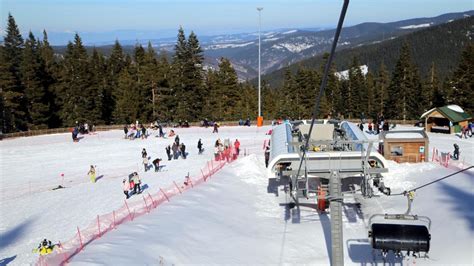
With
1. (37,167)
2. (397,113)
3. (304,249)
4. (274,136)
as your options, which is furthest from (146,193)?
(397,113)

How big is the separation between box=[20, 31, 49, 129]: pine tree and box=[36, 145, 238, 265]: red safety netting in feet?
125

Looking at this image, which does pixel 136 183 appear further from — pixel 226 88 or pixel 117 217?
pixel 226 88

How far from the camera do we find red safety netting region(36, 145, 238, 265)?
528 inches

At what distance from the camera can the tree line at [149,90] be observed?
5572cm

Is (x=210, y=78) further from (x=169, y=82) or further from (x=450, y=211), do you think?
(x=450, y=211)

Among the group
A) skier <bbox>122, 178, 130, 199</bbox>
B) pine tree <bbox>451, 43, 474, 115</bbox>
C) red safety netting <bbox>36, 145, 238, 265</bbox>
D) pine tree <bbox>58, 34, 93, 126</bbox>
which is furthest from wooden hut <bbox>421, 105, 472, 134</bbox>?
pine tree <bbox>58, 34, 93, 126</bbox>

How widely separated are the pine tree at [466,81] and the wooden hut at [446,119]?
1841cm

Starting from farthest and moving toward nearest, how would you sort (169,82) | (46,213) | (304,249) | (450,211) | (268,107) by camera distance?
(268,107), (169,82), (46,213), (450,211), (304,249)

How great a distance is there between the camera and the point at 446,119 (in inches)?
1518

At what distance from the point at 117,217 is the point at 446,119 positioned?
103 feet

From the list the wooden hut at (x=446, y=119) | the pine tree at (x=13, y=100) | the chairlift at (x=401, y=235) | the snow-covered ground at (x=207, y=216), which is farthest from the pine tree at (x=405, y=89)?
the chairlift at (x=401, y=235)

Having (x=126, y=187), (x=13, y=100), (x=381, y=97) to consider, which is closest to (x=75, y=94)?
(x=13, y=100)

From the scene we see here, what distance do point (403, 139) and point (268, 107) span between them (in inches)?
2304

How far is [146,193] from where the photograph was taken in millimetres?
21719
